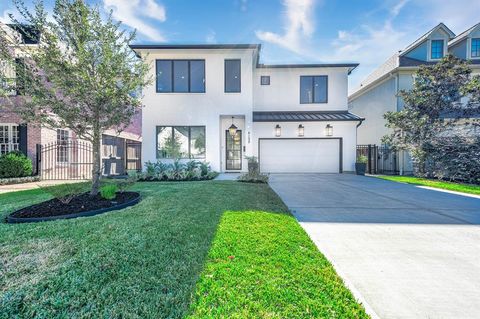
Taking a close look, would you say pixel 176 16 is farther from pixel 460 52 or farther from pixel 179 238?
pixel 460 52

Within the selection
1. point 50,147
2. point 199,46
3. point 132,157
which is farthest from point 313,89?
point 50,147

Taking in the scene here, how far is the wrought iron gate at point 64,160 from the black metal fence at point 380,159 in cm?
1605

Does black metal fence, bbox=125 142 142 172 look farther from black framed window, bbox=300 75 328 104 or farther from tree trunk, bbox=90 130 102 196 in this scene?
black framed window, bbox=300 75 328 104

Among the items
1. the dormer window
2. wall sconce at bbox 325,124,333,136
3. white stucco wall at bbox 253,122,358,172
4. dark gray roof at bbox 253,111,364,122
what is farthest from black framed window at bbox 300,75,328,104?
the dormer window

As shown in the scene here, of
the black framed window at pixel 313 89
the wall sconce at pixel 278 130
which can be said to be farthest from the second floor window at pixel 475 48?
the wall sconce at pixel 278 130

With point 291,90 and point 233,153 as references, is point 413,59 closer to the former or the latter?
point 291,90

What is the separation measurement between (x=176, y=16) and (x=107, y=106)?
25.8 feet

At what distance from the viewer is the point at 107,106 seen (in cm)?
501

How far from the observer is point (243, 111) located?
1234 centimetres

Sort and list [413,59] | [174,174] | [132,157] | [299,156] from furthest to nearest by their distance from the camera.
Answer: [132,157]
[413,59]
[299,156]
[174,174]

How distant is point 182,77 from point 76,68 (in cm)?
816

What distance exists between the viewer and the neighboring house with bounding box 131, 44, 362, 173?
1225 cm

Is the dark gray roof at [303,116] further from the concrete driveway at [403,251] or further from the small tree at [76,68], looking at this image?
the small tree at [76,68]

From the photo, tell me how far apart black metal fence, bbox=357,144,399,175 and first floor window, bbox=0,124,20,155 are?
1911cm
